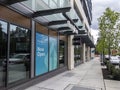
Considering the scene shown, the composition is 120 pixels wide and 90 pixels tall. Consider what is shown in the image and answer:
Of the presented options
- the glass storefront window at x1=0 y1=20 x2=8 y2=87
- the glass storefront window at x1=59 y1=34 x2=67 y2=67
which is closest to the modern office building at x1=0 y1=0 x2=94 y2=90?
the glass storefront window at x1=0 y1=20 x2=8 y2=87

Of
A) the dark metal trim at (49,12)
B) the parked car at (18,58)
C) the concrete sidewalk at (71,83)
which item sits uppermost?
the dark metal trim at (49,12)

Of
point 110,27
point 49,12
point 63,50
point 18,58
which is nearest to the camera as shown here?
point 18,58

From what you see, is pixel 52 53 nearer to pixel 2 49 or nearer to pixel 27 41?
pixel 27 41

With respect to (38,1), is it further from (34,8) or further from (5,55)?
(5,55)

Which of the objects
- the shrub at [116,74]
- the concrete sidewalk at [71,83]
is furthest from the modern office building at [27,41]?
the shrub at [116,74]

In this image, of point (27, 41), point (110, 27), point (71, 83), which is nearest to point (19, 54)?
point (27, 41)

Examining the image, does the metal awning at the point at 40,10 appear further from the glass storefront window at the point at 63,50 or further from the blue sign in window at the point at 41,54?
the glass storefront window at the point at 63,50

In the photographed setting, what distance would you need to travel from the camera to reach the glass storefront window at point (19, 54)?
808 cm

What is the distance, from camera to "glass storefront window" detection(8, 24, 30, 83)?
26.5 feet

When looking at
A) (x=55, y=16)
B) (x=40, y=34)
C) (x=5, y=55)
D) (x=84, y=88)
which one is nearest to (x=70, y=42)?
(x=55, y=16)

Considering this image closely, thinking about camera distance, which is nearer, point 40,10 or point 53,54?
point 40,10

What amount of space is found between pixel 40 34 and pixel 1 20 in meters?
3.97

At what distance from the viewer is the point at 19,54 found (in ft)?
28.8

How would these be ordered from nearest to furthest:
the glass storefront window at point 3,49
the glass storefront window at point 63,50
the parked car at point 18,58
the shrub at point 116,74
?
the glass storefront window at point 3,49 → the parked car at point 18,58 → the shrub at point 116,74 → the glass storefront window at point 63,50
